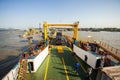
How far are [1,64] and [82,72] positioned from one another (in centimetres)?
1746

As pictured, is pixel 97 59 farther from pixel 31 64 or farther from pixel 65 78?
pixel 31 64

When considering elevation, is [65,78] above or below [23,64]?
below

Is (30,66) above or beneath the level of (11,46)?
above

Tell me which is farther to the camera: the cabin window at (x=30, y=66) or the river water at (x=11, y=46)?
the river water at (x=11, y=46)

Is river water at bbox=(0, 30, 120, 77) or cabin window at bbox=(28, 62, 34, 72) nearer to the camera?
cabin window at bbox=(28, 62, 34, 72)

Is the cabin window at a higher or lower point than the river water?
higher

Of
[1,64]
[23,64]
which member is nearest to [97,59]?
[23,64]

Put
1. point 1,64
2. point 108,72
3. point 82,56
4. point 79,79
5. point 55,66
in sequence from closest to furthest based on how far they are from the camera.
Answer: point 108,72 → point 79,79 → point 55,66 → point 82,56 → point 1,64

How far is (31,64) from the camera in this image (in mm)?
11805

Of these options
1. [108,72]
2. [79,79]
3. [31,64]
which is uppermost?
[108,72]

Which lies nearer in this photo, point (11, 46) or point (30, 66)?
point (30, 66)

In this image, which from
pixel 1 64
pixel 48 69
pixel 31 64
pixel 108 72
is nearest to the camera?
pixel 108 72

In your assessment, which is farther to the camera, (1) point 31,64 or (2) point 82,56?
(2) point 82,56

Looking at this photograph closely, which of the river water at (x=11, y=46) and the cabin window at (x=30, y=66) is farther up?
the cabin window at (x=30, y=66)
